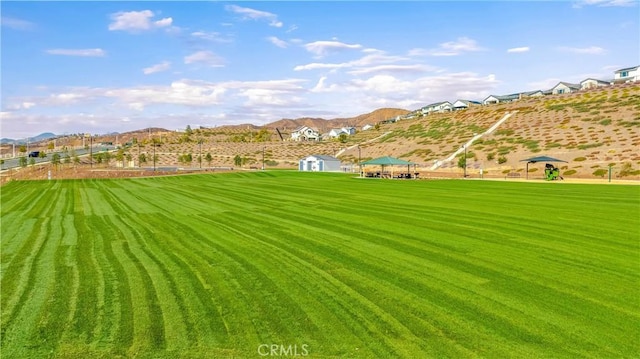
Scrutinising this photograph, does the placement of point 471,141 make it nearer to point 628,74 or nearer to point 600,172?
point 600,172

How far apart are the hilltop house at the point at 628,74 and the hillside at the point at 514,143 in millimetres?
30316

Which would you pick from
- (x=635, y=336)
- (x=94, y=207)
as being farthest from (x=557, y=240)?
(x=94, y=207)

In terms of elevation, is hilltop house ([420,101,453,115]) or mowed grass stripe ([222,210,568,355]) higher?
hilltop house ([420,101,453,115])

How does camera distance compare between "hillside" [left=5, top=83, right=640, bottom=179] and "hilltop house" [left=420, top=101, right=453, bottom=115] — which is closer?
"hillside" [left=5, top=83, right=640, bottom=179]

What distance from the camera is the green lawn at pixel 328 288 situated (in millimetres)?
5875

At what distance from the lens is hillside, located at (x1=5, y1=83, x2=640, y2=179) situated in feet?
183

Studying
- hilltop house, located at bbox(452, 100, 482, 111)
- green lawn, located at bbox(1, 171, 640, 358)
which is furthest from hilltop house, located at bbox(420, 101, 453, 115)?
green lawn, located at bbox(1, 171, 640, 358)

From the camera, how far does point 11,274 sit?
368 inches

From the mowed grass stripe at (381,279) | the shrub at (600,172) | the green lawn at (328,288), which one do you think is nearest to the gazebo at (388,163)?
the shrub at (600,172)

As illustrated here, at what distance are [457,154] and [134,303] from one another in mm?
71069

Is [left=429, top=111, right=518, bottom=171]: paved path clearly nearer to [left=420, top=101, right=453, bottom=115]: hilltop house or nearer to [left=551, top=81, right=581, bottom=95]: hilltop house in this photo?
[left=551, top=81, right=581, bottom=95]: hilltop house

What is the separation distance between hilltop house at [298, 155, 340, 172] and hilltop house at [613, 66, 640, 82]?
325 feet

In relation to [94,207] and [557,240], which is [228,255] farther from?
[94,207]

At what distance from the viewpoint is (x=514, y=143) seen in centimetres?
7138
